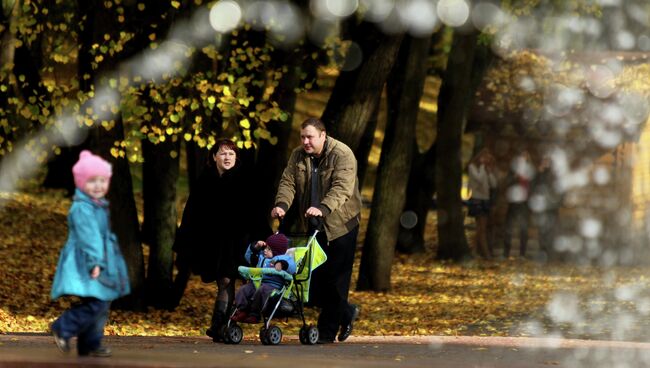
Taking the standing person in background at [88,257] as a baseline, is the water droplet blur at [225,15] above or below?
above

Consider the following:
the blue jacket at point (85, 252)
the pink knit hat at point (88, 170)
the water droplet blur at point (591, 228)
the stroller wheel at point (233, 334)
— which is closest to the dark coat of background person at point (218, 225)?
the stroller wheel at point (233, 334)

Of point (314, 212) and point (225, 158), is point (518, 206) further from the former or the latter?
point (314, 212)

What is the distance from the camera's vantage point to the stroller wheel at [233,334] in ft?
42.3

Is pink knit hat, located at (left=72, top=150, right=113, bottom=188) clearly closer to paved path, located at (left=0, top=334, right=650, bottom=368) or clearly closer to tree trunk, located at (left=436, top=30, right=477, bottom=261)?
paved path, located at (left=0, top=334, right=650, bottom=368)

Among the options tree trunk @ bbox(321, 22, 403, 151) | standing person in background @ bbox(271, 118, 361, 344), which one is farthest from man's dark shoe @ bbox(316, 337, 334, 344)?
tree trunk @ bbox(321, 22, 403, 151)

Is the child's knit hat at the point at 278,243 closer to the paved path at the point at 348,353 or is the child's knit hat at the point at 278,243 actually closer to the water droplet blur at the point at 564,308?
the paved path at the point at 348,353

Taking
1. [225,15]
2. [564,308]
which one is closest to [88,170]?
[225,15]

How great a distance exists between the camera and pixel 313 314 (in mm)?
19062

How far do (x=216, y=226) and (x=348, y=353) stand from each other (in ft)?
6.74

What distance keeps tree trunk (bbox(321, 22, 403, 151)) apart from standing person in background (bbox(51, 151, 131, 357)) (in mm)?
8614

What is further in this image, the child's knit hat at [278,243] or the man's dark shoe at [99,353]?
the child's knit hat at [278,243]

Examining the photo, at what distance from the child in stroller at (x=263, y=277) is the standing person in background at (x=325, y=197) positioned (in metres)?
0.33

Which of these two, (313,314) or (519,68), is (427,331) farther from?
(519,68)

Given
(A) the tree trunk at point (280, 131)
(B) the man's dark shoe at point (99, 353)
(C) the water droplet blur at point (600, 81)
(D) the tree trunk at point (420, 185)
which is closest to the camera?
(B) the man's dark shoe at point (99, 353)
